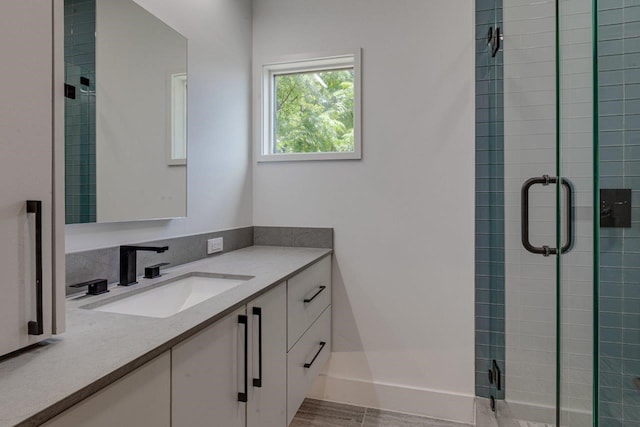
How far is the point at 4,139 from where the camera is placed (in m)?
0.67

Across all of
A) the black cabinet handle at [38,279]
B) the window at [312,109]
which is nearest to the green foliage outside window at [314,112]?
the window at [312,109]

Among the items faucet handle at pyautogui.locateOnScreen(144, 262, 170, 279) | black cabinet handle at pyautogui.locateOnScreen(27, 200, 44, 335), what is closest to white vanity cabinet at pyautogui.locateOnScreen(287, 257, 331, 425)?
A: faucet handle at pyautogui.locateOnScreen(144, 262, 170, 279)

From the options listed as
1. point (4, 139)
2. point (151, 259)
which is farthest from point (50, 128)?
point (151, 259)

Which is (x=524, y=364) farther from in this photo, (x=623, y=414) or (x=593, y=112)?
(x=593, y=112)

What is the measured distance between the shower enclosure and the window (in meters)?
0.88

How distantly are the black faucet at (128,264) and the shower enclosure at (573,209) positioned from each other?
1.53 meters

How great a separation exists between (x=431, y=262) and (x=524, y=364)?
661 mm

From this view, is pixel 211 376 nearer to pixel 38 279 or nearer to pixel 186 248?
pixel 38 279

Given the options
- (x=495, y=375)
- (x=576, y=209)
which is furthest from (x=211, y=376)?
(x=495, y=375)

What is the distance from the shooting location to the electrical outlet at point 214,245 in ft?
6.23

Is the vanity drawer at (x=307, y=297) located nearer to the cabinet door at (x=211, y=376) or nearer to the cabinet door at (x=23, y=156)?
the cabinet door at (x=211, y=376)

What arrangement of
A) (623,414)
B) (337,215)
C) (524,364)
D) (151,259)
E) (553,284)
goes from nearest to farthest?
(623,414)
(553,284)
(151,259)
(524,364)
(337,215)

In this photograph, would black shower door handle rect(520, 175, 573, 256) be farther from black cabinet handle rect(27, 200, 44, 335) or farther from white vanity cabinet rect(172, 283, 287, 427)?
black cabinet handle rect(27, 200, 44, 335)

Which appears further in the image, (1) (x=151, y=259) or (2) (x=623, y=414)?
(1) (x=151, y=259)
